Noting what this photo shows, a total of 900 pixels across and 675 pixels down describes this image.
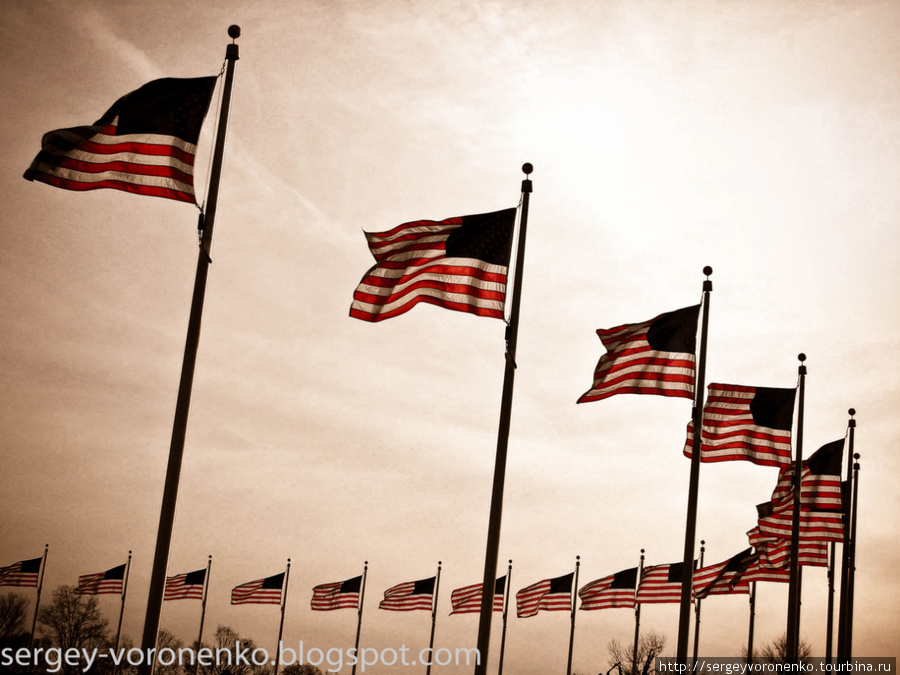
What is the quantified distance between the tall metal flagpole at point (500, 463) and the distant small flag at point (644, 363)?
12.3 ft

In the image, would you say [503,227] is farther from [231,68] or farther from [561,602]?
[561,602]

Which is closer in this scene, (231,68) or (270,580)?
(231,68)

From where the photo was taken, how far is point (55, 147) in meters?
16.4

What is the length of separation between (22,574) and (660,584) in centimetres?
3797

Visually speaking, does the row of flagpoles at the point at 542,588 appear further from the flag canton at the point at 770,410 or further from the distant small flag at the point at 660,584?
the flag canton at the point at 770,410

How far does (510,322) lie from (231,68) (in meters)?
6.76

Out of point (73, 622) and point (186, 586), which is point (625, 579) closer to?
point (186, 586)

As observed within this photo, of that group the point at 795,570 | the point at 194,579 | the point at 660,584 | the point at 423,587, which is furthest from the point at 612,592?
the point at 194,579

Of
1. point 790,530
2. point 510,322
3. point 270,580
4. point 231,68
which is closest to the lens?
point 231,68

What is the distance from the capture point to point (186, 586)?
183ft

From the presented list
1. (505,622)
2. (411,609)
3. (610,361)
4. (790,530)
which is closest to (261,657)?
(505,622)

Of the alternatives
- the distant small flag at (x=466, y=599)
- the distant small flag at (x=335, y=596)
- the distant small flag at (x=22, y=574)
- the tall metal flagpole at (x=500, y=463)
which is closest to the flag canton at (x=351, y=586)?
the distant small flag at (x=335, y=596)

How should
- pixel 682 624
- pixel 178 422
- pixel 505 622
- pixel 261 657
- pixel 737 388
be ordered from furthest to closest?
pixel 261 657
pixel 505 622
pixel 737 388
pixel 682 624
pixel 178 422

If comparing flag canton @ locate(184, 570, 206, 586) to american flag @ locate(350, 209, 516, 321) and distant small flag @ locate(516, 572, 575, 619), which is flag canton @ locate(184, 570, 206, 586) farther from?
american flag @ locate(350, 209, 516, 321)
